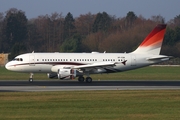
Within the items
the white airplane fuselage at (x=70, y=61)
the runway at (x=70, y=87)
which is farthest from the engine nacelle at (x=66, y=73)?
the runway at (x=70, y=87)

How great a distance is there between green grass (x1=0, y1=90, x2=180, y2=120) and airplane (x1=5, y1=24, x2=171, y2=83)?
16.9 meters

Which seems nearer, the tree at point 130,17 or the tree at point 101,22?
the tree at point 130,17

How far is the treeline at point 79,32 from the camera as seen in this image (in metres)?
101

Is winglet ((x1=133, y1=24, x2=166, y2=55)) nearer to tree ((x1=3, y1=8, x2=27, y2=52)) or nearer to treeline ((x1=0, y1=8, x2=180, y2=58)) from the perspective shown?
treeline ((x1=0, y1=8, x2=180, y2=58))

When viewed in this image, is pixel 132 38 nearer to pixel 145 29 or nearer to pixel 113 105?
pixel 145 29

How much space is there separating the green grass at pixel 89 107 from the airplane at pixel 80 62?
664 inches

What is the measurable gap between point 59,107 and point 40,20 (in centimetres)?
13315

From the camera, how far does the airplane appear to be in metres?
46.4

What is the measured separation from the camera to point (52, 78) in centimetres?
4888

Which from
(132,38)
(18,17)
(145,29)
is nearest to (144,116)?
(132,38)

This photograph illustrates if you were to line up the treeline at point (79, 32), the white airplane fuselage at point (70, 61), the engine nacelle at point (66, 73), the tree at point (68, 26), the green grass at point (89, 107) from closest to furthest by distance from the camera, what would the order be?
the green grass at point (89, 107) < the engine nacelle at point (66, 73) < the white airplane fuselage at point (70, 61) < the treeline at point (79, 32) < the tree at point (68, 26)

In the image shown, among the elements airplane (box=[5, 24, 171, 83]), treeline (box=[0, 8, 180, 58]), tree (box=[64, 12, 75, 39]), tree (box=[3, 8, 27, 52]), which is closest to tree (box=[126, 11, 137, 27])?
treeline (box=[0, 8, 180, 58])

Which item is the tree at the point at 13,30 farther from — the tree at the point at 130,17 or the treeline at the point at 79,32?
the tree at the point at 130,17

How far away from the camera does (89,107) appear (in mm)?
23688
